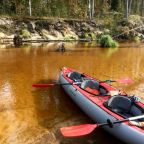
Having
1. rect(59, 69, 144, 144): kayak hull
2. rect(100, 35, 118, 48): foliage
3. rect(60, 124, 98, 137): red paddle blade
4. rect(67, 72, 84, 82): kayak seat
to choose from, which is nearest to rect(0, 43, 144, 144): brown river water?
rect(59, 69, 144, 144): kayak hull

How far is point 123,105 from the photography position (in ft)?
32.3

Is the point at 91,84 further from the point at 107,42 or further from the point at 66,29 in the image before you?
the point at 66,29

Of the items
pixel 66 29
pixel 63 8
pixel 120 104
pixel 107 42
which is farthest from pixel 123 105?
pixel 63 8

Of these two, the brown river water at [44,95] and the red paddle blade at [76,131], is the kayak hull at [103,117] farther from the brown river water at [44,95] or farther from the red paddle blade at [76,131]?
the red paddle blade at [76,131]

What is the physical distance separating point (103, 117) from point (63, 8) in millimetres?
36700

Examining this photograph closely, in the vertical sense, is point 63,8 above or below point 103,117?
above

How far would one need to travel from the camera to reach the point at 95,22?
138 feet

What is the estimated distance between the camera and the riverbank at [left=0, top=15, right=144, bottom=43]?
114ft

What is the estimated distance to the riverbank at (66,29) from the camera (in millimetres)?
34666

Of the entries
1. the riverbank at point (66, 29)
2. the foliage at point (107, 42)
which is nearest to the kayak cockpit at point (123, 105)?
the foliage at point (107, 42)

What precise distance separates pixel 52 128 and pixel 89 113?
1376mm

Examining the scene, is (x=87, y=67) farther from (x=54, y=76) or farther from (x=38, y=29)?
(x=38, y=29)

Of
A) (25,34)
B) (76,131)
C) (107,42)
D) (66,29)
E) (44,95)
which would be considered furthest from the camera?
(66,29)

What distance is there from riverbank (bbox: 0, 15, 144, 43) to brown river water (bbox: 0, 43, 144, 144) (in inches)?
445
